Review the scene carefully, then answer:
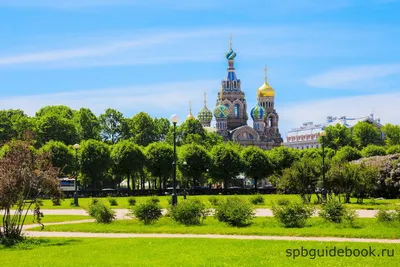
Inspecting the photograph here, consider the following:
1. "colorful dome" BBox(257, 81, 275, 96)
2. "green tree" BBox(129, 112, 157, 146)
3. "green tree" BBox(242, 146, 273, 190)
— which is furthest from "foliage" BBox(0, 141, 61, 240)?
"colorful dome" BBox(257, 81, 275, 96)

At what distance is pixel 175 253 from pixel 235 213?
8.18 meters

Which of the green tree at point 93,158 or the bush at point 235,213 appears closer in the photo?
the bush at point 235,213

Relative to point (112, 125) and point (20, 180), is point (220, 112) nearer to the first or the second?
point (112, 125)

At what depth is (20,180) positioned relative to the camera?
852 inches

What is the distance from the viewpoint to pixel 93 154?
76500 millimetres

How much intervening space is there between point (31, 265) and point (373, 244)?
10.3m

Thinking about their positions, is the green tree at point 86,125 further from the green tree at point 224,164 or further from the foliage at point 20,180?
the foliage at point 20,180

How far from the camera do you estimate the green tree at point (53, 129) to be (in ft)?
291

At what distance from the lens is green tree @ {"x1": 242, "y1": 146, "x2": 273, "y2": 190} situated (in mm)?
86056

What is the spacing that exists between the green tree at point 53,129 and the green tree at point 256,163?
1059 inches

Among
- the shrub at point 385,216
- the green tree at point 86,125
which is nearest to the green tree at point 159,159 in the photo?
the green tree at point 86,125

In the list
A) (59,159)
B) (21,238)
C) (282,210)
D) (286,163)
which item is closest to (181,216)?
(282,210)

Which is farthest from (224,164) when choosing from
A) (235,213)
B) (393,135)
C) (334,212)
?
(334,212)

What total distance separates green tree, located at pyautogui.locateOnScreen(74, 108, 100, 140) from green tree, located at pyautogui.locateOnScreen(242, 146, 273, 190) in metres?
27.0
